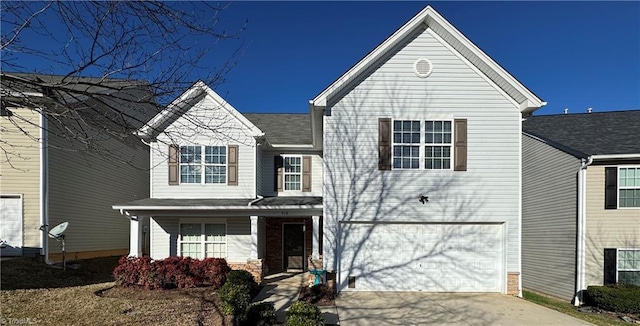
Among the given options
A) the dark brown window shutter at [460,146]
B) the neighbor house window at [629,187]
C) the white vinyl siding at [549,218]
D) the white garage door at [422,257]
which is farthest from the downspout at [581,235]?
the dark brown window shutter at [460,146]

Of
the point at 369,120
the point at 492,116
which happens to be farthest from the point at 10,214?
the point at 492,116

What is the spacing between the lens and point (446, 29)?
38.6 ft

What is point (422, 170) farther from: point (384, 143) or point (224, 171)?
point (224, 171)

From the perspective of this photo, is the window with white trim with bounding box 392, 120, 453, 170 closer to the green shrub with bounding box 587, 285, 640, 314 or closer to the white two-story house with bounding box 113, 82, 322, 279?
the white two-story house with bounding box 113, 82, 322, 279

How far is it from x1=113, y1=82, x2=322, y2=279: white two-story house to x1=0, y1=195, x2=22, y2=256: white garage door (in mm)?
3481

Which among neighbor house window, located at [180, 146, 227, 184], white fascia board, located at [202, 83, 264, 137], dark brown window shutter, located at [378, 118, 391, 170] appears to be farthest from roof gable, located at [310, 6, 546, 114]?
neighbor house window, located at [180, 146, 227, 184]

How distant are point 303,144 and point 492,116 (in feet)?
22.9

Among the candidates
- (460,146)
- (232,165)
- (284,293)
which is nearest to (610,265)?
(460,146)

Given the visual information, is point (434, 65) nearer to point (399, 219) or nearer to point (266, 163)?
point (399, 219)

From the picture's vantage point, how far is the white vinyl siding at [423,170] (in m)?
12.1

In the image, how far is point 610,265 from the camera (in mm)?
13273

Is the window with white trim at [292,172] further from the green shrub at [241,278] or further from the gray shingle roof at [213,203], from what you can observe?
the green shrub at [241,278]

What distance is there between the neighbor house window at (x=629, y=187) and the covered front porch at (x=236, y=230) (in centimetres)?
1019

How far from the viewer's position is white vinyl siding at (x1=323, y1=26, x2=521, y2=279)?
1207cm
